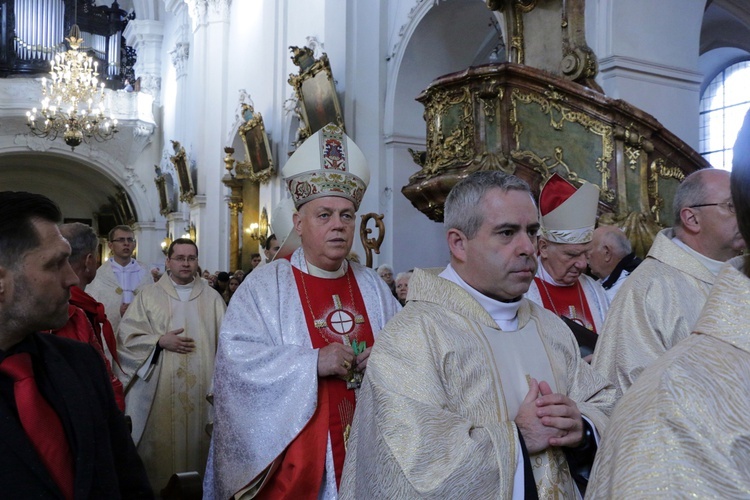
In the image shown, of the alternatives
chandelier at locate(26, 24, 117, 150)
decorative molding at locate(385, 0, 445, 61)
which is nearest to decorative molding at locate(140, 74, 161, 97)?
chandelier at locate(26, 24, 117, 150)

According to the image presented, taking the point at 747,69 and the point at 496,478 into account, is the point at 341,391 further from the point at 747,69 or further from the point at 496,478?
the point at 747,69

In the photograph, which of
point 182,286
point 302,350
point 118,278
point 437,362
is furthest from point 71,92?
point 437,362

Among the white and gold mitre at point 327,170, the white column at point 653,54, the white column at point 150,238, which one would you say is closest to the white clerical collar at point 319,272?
the white and gold mitre at point 327,170

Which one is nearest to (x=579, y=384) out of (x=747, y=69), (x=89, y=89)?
(x=747, y=69)

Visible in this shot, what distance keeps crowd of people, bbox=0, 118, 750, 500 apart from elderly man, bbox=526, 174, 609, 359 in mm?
12

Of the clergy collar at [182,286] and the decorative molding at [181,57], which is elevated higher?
the decorative molding at [181,57]

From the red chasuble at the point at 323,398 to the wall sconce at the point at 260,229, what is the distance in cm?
1069

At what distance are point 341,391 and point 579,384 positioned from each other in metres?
1.19

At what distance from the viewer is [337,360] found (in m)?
3.21

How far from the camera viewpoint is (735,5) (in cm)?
1120

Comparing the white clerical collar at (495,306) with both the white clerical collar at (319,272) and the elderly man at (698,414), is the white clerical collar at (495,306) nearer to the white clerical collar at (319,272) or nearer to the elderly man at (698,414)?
the elderly man at (698,414)

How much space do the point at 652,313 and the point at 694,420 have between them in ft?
6.59

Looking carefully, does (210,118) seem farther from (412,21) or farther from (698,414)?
(698,414)

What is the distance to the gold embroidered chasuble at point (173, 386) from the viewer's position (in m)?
5.80
